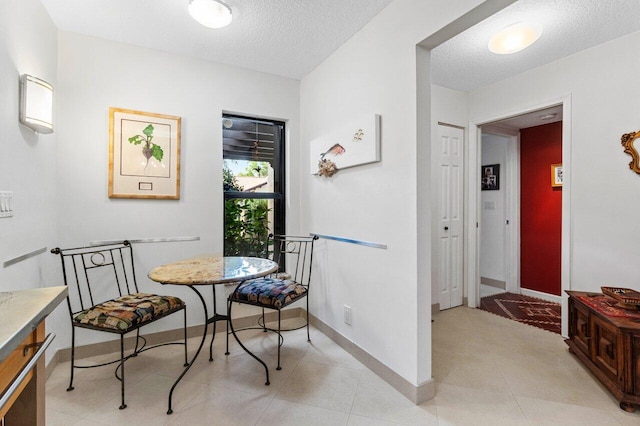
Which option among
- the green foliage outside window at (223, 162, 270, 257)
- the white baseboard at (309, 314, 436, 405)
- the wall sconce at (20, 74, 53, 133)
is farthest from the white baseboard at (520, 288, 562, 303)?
the wall sconce at (20, 74, 53, 133)

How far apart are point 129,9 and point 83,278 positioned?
6.59 feet

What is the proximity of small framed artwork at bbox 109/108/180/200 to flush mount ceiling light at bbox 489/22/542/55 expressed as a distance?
269cm

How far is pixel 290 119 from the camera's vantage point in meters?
3.26

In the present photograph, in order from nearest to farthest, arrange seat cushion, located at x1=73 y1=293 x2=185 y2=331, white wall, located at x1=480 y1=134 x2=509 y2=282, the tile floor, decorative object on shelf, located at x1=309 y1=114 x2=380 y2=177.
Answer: the tile floor, seat cushion, located at x1=73 y1=293 x2=185 y2=331, decorative object on shelf, located at x1=309 y1=114 x2=380 y2=177, white wall, located at x1=480 y1=134 x2=509 y2=282

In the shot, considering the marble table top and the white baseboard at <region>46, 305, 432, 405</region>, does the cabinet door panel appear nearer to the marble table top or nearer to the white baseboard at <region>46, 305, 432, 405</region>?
the white baseboard at <region>46, 305, 432, 405</region>

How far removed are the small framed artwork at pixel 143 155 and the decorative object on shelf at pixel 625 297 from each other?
11.2ft

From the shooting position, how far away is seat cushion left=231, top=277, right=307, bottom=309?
2252 mm

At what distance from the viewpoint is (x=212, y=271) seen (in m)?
2.00

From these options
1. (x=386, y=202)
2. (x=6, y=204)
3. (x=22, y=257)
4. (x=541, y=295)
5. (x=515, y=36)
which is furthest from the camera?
(x=541, y=295)

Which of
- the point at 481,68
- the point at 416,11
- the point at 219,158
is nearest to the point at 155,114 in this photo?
the point at 219,158

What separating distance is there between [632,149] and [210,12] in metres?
3.25

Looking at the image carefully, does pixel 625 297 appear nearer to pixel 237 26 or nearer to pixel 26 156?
pixel 237 26

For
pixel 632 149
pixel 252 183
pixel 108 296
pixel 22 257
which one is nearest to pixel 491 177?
pixel 632 149

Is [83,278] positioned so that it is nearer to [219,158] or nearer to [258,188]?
[219,158]
